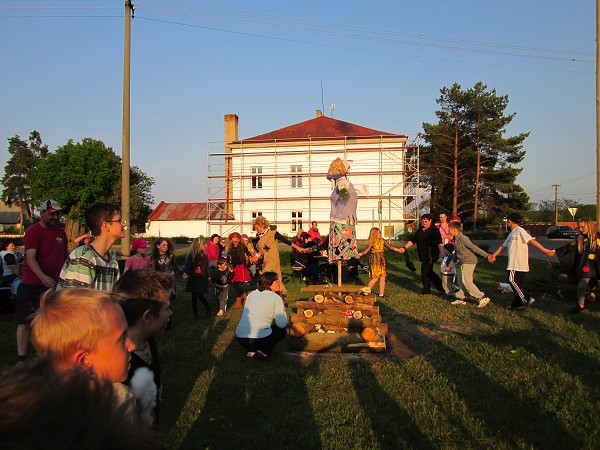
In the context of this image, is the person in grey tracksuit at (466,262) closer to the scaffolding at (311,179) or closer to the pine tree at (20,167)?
the scaffolding at (311,179)

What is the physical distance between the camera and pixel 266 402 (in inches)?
203

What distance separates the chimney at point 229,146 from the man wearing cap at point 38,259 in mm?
39047

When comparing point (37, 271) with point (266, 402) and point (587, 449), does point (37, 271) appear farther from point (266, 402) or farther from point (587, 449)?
point (587, 449)

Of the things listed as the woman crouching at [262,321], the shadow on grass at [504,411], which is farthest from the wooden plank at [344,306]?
the shadow on grass at [504,411]

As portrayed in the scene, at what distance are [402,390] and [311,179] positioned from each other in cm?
4046

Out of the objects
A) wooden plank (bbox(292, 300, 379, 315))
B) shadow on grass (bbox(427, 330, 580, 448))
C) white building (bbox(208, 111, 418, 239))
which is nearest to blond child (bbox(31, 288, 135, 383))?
shadow on grass (bbox(427, 330, 580, 448))

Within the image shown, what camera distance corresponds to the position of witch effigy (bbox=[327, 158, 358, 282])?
8.72 meters

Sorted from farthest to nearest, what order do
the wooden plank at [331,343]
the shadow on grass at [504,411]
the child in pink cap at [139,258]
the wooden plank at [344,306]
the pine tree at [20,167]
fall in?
the pine tree at [20,167] → the child in pink cap at [139,258] → the wooden plank at [344,306] → the wooden plank at [331,343] → the shadow on grass at [504,411]

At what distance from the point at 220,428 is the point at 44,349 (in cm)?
342

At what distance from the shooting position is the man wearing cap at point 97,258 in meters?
3.75

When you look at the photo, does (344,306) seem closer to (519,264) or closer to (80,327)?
(519,264)

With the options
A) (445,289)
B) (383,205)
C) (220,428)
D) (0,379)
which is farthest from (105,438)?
(383,205)

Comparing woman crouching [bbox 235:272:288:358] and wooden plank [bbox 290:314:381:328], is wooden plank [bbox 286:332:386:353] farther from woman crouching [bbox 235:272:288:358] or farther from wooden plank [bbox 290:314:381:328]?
woman crouching [bbox 235:272:288:358]

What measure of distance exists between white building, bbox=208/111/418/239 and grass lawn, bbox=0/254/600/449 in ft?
117
